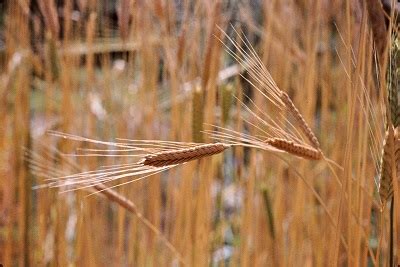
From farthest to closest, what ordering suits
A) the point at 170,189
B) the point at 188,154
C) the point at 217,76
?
1. the point at 170,189
2. the point at 217,76
3. the point at 188,154

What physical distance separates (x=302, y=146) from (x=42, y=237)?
20.2 inches

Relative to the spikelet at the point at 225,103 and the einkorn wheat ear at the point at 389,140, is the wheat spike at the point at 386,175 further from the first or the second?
the spikelet at the point at 225,103

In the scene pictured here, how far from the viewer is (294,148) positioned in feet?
2.00

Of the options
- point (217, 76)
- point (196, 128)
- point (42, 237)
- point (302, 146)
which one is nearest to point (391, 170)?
point (302, 146)

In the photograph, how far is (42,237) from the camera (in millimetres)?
1021

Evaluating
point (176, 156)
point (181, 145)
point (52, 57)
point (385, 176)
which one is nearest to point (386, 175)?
point (385, 176)

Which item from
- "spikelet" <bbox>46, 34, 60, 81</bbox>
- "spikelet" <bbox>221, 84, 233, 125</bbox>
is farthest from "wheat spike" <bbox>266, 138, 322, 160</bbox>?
"spikelet" <bbox>46, 34, 60, 81</bbox>

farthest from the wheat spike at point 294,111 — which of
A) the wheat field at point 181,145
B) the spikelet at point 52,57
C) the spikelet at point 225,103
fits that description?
the spikelet at point 52,57

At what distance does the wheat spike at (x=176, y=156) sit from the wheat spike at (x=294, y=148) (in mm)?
47

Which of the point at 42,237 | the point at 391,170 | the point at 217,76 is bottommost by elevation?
the point at 42,237

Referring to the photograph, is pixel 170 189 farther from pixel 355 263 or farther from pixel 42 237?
pixel 355 263

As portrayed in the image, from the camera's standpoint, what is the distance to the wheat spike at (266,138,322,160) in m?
0.60

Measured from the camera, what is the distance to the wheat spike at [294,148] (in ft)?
1.96

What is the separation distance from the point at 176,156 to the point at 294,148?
3.9 inches
